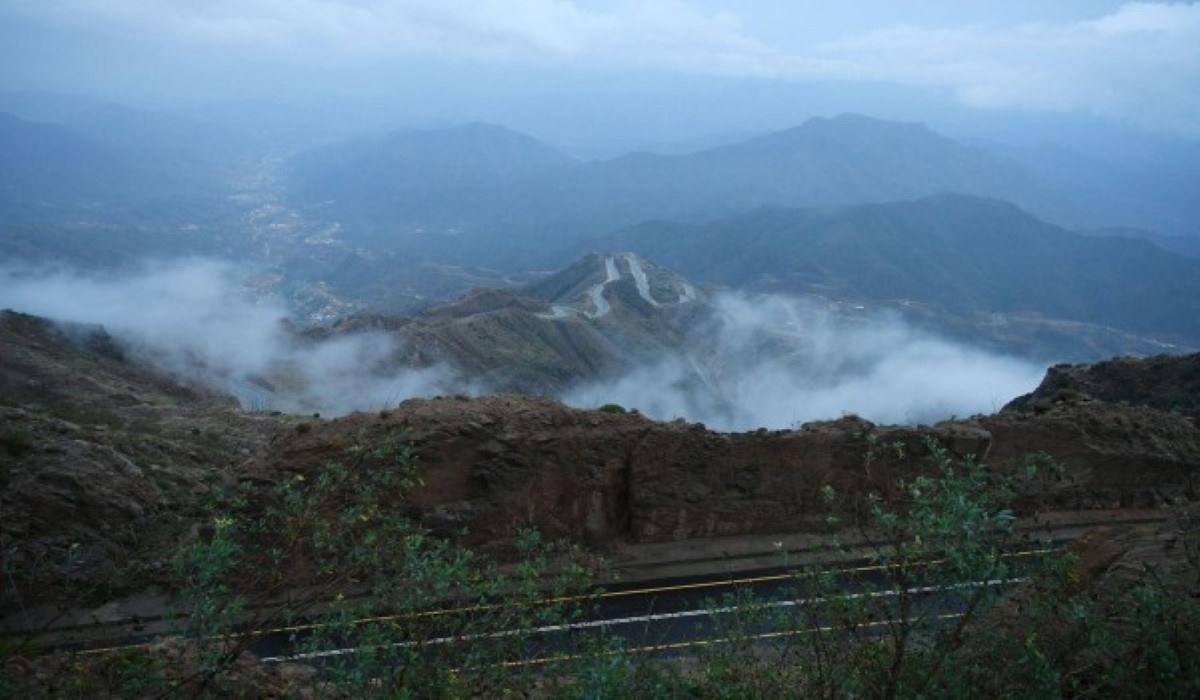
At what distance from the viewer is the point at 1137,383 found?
99.0 feet

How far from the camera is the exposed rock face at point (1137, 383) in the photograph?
28.3 meters

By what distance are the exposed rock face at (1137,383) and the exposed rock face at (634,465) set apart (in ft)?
34.1

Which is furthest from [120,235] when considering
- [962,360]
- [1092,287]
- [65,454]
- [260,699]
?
[1092,287]

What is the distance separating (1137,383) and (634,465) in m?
23.9

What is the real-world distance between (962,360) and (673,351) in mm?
48484

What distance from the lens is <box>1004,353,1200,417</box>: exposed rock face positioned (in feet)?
92.9

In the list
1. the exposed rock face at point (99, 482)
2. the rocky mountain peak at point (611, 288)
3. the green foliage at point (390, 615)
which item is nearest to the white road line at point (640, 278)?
the rocky mountain peak at point (611, 288)

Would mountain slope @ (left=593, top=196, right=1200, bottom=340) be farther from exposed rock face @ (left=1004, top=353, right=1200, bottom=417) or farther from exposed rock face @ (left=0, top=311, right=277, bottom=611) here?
exposed rock face @ (left=0, top=311, right=277, bottom=611)

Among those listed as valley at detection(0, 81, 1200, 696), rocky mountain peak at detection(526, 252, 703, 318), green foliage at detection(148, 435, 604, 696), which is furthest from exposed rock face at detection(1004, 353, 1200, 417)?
rocky mountain peak at detection(526, 252, 703, 318)

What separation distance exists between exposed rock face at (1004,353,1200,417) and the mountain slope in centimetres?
11714

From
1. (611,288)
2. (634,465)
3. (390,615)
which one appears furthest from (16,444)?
(611,288)

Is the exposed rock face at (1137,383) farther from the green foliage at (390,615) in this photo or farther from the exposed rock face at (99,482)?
the exposed rock face at (99,482)

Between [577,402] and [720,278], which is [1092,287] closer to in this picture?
[720,278]

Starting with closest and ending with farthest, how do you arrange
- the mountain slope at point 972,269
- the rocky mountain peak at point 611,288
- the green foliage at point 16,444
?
the green foliage at point 16,444 → the rocky mountain peak at point 611,288 → the mountain slope at point 972,269
